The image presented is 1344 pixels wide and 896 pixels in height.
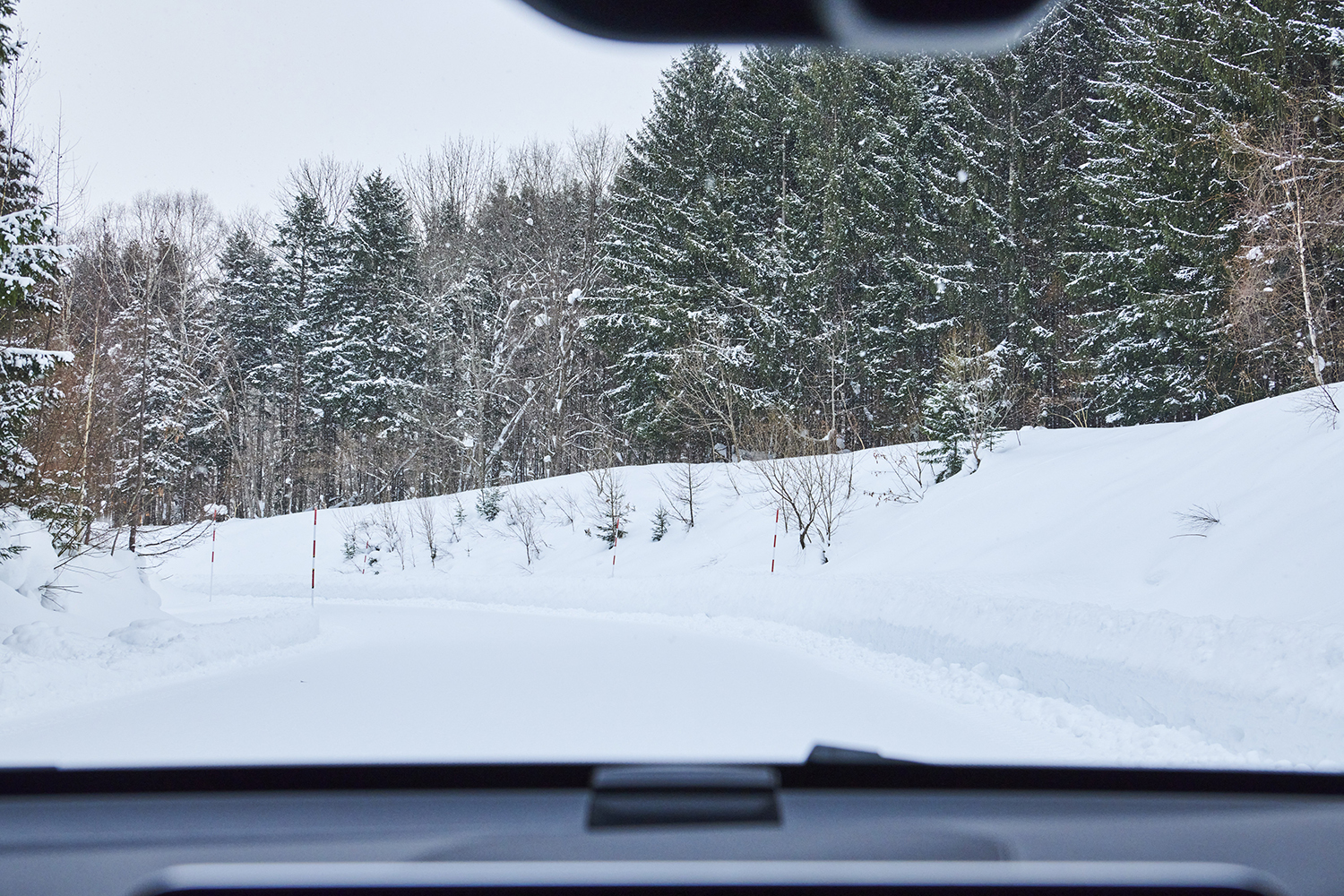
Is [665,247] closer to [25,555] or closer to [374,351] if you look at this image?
[374,351]

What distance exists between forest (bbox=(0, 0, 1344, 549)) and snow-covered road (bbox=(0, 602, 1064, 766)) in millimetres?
5323

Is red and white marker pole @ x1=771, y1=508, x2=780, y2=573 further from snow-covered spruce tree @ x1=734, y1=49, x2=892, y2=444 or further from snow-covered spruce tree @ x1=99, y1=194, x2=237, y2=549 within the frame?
snow-covered spruce tree @ x1=99, y1=194, x2=237, y2=549

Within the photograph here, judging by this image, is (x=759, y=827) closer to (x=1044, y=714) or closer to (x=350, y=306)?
(x=1044, y=714)

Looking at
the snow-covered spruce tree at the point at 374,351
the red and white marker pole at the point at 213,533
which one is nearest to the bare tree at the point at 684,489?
the red and white marker pole at the point at 213,533

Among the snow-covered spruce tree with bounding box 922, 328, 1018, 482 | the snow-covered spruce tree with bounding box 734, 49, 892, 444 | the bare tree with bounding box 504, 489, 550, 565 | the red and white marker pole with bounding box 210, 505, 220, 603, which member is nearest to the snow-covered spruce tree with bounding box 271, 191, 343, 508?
the red and white marker pole with bounding box 210, 505, 220, 603

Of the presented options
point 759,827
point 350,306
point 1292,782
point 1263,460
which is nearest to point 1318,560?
point 1263,460

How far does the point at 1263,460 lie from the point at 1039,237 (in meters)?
20.1

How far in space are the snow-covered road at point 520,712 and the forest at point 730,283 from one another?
5323 millimetres

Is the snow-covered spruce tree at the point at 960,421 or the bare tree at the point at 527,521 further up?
the snow-covered spruce tree at the point at 960,421

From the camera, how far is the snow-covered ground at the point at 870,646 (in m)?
5.48

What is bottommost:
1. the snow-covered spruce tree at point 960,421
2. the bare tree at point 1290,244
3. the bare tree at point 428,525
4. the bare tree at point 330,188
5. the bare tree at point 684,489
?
the bare tree at point 428,525

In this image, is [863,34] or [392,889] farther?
[863,34]

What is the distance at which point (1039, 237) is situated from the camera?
30.1 m

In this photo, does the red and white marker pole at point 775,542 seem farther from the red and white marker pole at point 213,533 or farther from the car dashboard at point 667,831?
the car dashboard at point 667,831
